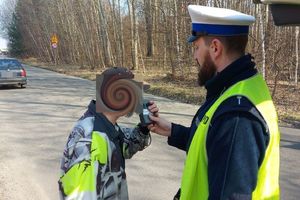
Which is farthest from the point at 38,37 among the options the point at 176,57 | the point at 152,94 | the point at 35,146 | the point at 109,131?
the point at 109,131

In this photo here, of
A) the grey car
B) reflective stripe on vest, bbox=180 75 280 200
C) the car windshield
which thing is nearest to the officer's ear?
reflective stripe on vest, bbox=180 75 280 200

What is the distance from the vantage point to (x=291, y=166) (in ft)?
23.9

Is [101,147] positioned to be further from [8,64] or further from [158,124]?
[8,64]

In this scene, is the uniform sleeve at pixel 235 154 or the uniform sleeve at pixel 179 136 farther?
the uniform sleeve at pixel 179 136

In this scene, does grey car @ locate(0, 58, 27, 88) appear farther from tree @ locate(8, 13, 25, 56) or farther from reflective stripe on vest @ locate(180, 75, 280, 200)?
tree @ locate(8, 13, 25, 56)

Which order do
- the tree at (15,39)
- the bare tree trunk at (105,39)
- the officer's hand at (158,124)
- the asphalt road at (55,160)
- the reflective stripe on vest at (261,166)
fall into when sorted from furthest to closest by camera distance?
1. the tree at (15,39)
2. the bare tree trunk at (105,39)
3. the asphalt road at (55,160)
4. the officer's hand at (158,124)
5. the reflective stripe on vest at (261,166)

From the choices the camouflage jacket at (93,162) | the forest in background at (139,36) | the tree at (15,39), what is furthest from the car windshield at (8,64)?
the tree at (15,39)

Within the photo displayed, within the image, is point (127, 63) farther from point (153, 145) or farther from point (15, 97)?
point (153, 145)

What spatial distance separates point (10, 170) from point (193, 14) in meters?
5.85

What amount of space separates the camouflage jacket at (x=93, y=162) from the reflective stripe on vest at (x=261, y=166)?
55cm

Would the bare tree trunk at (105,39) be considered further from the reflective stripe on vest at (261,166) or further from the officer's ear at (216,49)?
the reflective stripe on vest at (261,166)

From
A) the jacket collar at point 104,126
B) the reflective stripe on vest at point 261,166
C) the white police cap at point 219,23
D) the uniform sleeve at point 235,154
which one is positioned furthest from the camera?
the jacket collar at point 104,126

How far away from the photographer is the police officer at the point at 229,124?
178 cm

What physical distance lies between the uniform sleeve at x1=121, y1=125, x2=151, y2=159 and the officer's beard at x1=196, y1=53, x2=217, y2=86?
2.67 feet
